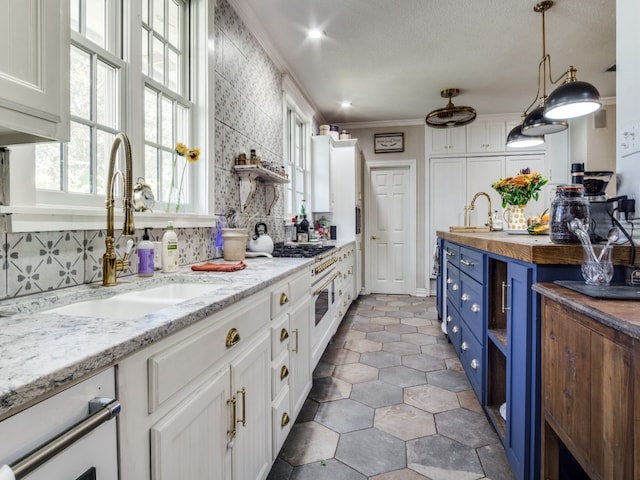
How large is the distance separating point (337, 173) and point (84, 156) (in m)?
3.75

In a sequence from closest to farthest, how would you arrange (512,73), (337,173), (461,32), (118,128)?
(118,128), (461,32), (512,73), (337,173)

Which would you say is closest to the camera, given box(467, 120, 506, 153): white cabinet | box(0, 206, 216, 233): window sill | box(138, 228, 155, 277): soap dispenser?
box(0, 206, 216, 233): window sill

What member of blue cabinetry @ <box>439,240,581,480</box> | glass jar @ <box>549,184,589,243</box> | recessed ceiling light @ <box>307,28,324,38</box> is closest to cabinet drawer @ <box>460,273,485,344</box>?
blue cabinetry @ <box>439,240,581,480</box>

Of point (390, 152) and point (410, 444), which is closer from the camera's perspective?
point (410, 444)

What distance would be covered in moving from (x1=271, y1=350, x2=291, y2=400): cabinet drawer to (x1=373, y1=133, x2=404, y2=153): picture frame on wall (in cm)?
448

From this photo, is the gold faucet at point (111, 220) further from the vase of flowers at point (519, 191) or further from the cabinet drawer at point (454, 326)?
the vase of flowers at point (519, 191)

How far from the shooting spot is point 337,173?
192 inches

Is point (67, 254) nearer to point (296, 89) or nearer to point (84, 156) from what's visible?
point (84, 156)

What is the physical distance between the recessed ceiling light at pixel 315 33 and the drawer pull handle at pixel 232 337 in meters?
2.72

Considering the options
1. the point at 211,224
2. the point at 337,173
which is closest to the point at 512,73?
the point at 337,173

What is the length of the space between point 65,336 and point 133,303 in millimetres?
572

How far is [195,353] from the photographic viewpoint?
89cm

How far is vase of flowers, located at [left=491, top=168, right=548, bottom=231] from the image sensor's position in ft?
9.31

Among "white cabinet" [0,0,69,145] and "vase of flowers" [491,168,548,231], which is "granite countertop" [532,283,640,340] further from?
"vase of flowers" [491,168,548,231]
